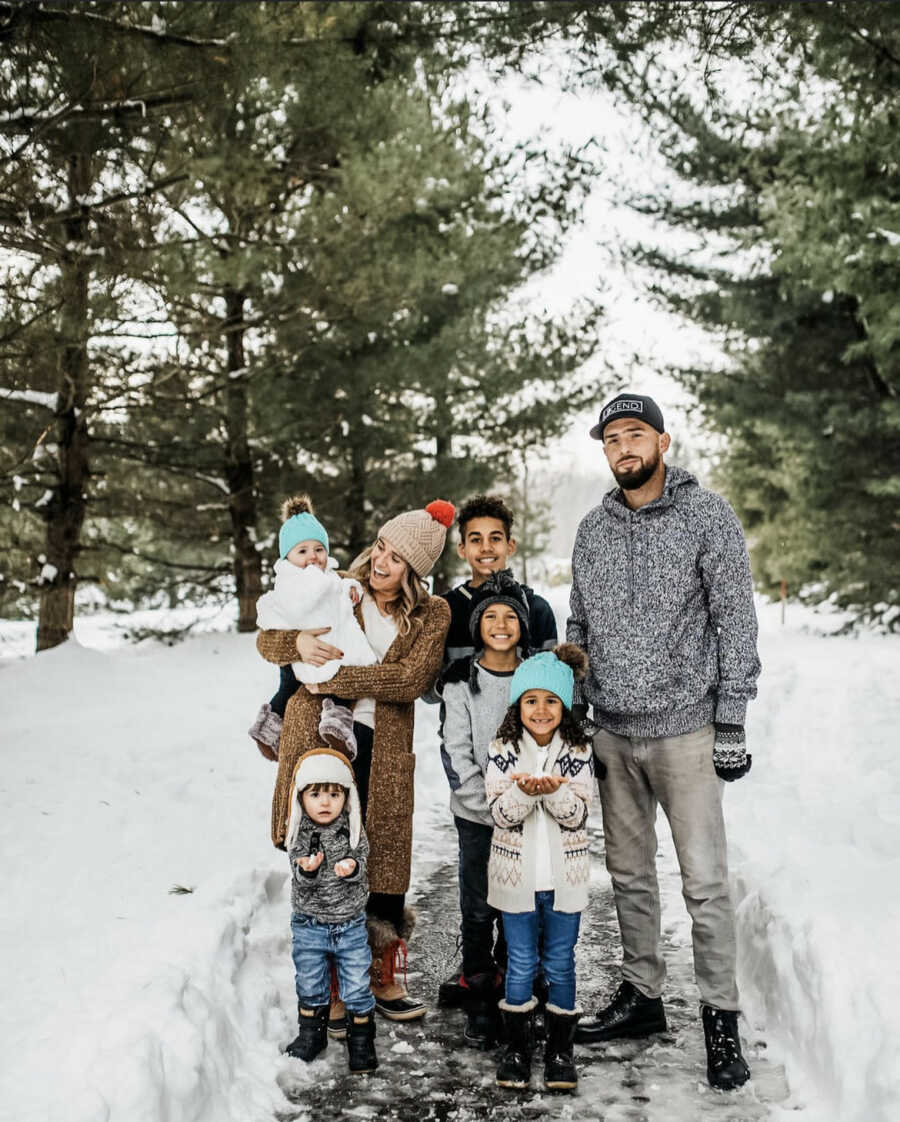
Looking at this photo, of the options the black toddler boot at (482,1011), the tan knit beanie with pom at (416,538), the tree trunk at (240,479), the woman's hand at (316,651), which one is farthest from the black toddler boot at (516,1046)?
the tree trunk at (240,479)

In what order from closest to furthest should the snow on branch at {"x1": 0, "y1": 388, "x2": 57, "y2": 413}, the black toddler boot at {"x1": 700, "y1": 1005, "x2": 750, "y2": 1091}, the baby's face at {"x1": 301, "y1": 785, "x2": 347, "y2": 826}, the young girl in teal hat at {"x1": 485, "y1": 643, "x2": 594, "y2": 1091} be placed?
the black toddler boot at {"x1": 700, "y1": 1005, "x2": 750, "y2": 1091}, the young girl in teal hat at {"x1": 485, "y1": 643, "x2": 594, "y2": 1091}, the baby's face at {"x1": 301, "y1": 785, "x2": 347, "y2": 826}, the snow on branch at {"x1": 0, "y1": 388, "x2": 57, "y2": 413}

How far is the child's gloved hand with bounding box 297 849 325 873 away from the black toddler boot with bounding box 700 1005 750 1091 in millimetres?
1548

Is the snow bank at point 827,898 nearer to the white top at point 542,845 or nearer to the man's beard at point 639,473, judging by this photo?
the white top at point 542,845

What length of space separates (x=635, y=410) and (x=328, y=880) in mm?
2193

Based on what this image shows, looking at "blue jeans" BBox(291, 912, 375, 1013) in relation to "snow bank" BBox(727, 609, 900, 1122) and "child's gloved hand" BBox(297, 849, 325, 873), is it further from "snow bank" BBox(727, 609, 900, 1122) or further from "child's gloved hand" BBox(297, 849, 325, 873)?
"snow bank" BBox(727, 609, 900, 1122)

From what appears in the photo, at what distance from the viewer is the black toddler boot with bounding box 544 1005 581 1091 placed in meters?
3.48

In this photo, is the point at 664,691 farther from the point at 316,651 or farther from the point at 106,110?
the point at 106,110

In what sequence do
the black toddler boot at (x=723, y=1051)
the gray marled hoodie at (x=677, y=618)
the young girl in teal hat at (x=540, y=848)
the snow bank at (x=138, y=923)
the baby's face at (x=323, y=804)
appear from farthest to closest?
the baby's face at (x=323, y=804)
the gray marled hoodie at (x=677, y=618)
the young girl in teal hat at (x=540, y=848)
the black toddler boot at (x=723, y=1051)
the snow bank at (x=138, y=923)

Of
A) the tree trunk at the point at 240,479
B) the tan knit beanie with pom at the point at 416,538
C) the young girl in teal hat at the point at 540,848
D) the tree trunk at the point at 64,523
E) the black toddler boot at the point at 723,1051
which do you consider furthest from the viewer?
the tree trunk at the point at 240,479

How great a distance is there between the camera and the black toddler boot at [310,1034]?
3658 millimetres

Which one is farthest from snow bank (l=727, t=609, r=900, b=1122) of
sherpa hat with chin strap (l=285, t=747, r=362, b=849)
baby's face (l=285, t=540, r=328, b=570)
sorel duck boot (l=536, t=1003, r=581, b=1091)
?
baby's face (l=285, t=540, r=328, b=570)

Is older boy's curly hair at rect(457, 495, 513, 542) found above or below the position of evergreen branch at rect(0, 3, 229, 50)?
below

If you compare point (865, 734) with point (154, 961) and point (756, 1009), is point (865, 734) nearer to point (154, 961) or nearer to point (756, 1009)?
point (756, 1009)

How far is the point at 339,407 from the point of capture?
575 inches
